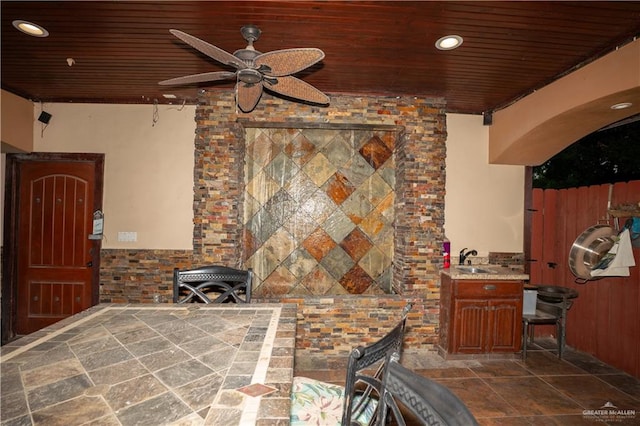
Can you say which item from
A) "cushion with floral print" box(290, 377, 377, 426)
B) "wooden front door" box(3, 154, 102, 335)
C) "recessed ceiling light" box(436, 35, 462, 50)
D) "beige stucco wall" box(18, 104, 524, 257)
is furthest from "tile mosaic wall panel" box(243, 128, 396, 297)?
"cushion with floral print" box(290, 377, 377, 426)

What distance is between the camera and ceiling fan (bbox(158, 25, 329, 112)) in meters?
1.75

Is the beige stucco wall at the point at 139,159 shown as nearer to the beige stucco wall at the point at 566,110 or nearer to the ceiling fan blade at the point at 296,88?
the ceiling fan blade at the point at 296,88

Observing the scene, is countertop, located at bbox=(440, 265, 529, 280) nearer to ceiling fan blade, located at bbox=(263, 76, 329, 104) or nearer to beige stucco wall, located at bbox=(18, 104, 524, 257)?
ceiling fan blade, located at bbox=(263, 76, 329, 104)

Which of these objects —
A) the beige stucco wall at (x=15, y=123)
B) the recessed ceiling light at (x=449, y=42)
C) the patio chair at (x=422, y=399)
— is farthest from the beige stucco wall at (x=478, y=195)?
the beige stucco wall at (x=15, y=123)

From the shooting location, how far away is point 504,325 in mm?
3248

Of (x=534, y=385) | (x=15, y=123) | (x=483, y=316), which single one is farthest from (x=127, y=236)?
(x=534, y=385)

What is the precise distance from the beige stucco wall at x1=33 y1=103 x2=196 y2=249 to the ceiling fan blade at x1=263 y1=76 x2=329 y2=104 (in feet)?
6.33

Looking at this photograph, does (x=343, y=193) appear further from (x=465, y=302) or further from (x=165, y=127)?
(x=165, y=127)

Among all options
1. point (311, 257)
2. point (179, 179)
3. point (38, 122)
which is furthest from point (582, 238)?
point (38, 122)

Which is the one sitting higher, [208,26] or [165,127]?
[208,26]

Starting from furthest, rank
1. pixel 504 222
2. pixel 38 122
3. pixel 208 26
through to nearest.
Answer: pixel 504 222, pixel 38 122, pixel 208 26

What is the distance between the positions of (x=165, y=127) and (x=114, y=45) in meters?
1.23

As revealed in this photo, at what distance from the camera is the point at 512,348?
3254 mm

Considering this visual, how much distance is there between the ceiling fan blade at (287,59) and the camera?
1.74m
